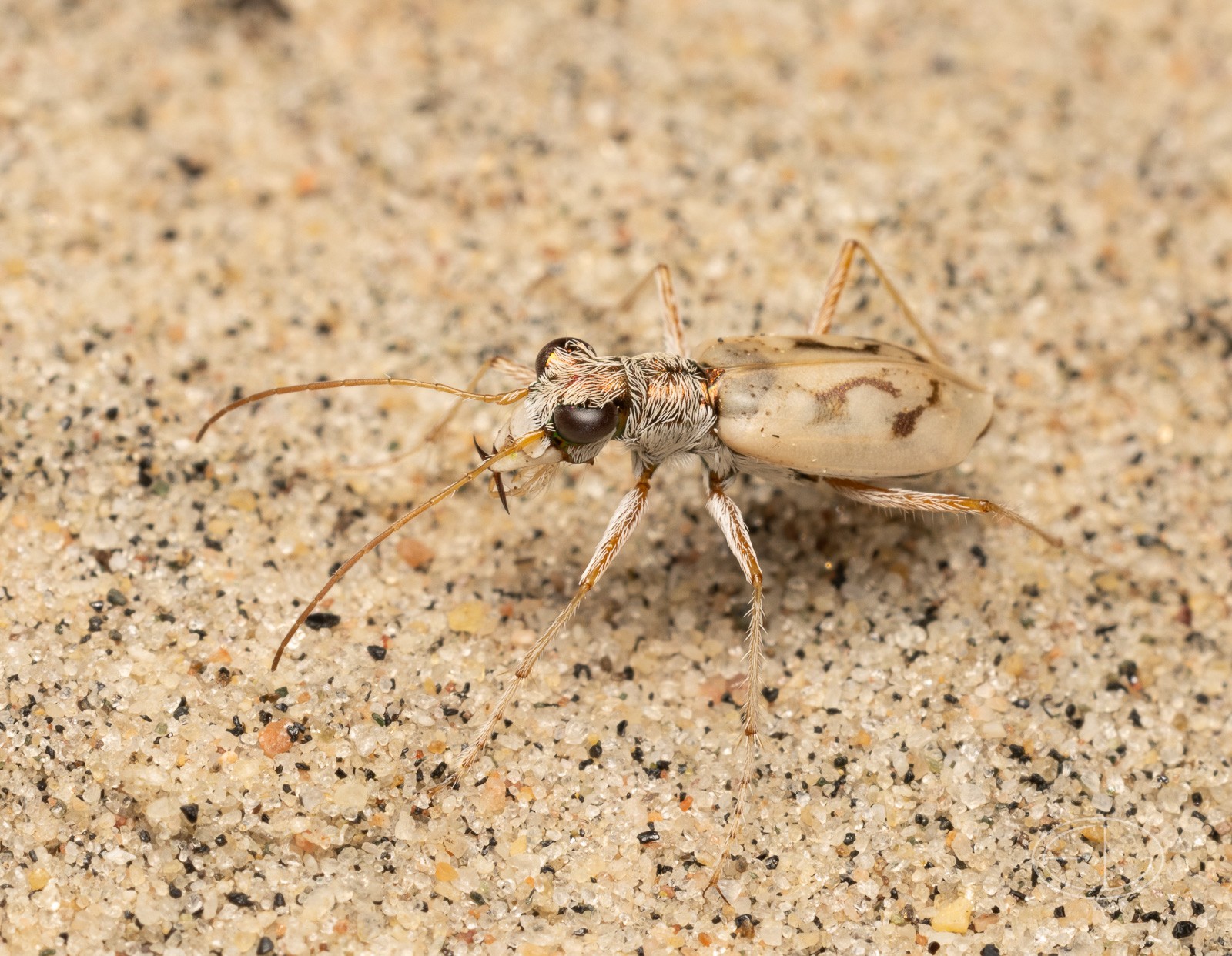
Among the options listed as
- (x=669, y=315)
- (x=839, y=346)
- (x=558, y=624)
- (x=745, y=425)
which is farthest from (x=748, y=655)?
(x=669, y=315)

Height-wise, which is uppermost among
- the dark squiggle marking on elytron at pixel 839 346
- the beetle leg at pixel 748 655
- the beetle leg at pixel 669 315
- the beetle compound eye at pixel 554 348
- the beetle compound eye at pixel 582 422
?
the beetle leg at pixel 669 315

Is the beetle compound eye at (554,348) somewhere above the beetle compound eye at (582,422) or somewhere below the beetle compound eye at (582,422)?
above

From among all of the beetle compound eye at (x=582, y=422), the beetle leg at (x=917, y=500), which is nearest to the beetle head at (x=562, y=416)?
the beetle compound eye at (x=582, y=422)

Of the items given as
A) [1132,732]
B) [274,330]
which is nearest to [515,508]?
[274,330]

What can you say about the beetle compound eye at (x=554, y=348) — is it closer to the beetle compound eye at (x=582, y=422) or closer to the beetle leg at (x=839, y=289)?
the beetle compound eye at (x=582, y=422)

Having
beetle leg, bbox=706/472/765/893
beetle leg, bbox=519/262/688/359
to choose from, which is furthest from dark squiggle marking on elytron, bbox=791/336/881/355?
beetle leg, bbox=706/472/765/893

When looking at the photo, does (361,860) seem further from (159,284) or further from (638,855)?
(159,284)

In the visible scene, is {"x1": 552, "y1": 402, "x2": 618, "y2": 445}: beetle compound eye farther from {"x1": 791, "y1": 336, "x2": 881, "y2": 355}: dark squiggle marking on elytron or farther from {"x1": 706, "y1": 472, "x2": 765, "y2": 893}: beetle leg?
{"x1": 791, "y1": 336, "x2": 881, "y2": 355}: dark squiggle marking on elytron

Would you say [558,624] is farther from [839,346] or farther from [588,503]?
[839,346]
